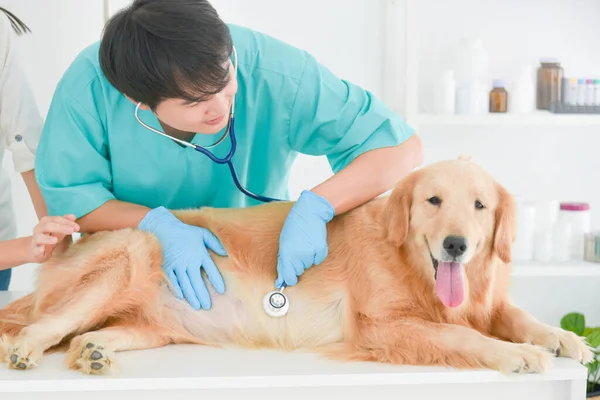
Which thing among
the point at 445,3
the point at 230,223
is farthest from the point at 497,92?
the point at 230,223

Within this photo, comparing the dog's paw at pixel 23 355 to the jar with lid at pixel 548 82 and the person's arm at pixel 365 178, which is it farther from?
the jar with lid at pixel 548 82

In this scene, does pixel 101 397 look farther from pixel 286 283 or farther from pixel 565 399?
pixel 565 399

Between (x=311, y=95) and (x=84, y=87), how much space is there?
20.0 inches

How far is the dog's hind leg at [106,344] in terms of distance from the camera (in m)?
1.14

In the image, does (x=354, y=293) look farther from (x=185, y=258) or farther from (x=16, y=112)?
(x=16, y=112)

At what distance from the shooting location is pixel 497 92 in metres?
2.64

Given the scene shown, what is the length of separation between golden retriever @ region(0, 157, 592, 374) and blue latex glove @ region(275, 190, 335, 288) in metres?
0.04

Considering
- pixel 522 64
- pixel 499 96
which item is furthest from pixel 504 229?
pixel 522 64

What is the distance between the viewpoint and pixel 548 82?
2.66 meters

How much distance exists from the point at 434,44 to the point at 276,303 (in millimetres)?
1778

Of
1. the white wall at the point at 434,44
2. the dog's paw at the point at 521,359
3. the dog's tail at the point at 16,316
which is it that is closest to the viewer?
the dog's paw at the point at 521,359

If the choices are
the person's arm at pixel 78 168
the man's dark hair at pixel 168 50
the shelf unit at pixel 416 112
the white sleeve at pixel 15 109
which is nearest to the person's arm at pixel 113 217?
the person's arm at pixel 78 168

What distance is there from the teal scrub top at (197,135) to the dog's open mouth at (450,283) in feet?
1.18

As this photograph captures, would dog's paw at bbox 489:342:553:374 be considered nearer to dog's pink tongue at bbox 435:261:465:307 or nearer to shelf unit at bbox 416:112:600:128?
dog's pink tongue at bbox 435:261:465:307
